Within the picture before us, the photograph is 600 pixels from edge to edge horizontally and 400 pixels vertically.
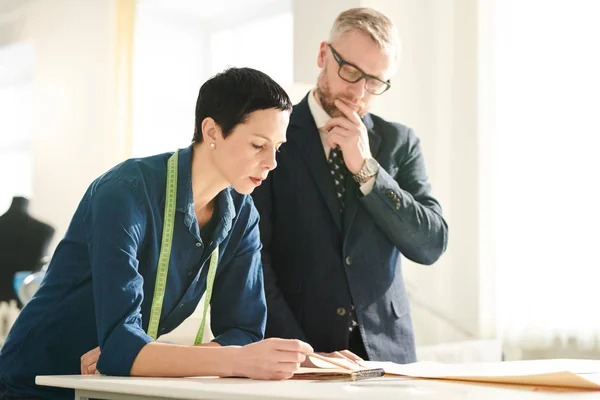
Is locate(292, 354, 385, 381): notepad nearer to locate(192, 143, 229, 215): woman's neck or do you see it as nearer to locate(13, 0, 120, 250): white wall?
locate(192, 143, 229, 215): woman's neck

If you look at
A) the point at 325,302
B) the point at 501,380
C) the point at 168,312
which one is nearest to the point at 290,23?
the point at 325,302

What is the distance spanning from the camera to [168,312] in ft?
5.57

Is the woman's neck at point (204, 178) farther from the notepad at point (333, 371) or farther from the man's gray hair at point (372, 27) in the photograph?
the man's gray hair at point (372, 27)

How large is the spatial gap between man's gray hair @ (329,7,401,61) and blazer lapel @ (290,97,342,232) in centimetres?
22

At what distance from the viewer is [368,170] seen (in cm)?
207

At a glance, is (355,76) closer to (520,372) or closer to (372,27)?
(372,27)

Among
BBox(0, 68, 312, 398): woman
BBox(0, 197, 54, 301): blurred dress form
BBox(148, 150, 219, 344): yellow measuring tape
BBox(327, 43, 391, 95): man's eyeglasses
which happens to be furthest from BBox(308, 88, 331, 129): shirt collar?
BBox(0, 197, 54, 301): blurred dress form

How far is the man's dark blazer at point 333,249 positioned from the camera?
2.05 m

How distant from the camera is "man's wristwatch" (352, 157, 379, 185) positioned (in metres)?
2.07

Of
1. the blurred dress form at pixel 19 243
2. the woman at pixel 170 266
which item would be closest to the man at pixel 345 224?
the woman at pixel 170 266

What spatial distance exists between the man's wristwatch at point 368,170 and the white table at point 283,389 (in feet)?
2.43

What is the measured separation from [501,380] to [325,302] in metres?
0.74

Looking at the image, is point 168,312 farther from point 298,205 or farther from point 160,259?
point 298,205

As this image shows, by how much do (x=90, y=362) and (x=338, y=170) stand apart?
2.91 ft
